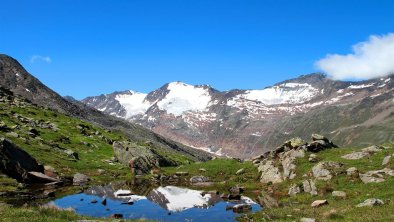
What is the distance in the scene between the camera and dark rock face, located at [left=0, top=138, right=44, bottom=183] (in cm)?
5675

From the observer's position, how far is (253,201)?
49.4 metres

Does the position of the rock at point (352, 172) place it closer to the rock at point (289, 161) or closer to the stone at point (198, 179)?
the rock at point (289, 161)

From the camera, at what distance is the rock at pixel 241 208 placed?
143ft

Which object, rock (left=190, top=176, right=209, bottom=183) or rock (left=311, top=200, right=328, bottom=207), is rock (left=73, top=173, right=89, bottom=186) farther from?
rock (left=311, top=200, right=328, bottom=207)

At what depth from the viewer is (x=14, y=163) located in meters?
57.9

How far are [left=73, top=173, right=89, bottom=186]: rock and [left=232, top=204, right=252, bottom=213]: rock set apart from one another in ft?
91.3

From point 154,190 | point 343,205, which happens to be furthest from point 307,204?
point 154,190

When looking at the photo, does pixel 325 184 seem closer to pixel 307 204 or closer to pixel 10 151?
pixel 307 204

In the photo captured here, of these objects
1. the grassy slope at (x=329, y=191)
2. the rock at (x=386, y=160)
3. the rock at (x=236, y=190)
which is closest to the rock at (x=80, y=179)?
the grassy slope at (x=329, y=191)

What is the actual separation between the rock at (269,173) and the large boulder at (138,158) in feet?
85.2

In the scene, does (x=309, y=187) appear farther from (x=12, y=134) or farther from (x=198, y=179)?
(x=12, y=134)

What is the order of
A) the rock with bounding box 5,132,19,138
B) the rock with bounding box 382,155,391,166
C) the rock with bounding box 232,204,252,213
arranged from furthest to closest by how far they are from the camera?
the rock with bounding box 5,132,19,138 → the rock with bounding box 382,155,391,166 → the rock with bounding box 232,204,252,213

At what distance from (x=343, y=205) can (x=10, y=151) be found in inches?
1776

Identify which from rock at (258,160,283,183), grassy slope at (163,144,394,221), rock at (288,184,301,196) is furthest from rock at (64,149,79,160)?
rock at (288,184,301,196)
